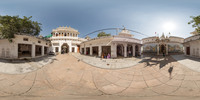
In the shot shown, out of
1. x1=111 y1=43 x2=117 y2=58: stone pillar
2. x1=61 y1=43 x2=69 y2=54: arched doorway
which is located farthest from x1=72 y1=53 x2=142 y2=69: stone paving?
x1=61 y1=43 x2=69 y2=54: arched doorway

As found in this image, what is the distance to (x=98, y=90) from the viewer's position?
17.6 ft

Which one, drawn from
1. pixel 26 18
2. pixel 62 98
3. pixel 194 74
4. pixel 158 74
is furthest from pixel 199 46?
pixel 26 18

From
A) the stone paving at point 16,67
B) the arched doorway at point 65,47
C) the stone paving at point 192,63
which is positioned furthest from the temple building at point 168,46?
the stone paving at point 16,67

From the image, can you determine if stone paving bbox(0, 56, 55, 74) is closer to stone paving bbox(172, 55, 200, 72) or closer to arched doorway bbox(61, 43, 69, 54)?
arched doorway bbox(61, 43, 69, 54)

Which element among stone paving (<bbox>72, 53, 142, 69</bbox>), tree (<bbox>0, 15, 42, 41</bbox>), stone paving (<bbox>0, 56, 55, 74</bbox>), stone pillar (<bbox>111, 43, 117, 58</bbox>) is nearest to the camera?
stone paving (<bbox>0, 56, 55, 74</bbox>)

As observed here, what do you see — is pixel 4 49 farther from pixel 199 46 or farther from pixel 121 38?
pixel 199 46

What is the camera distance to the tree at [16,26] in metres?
10.1

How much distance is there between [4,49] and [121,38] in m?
19.8

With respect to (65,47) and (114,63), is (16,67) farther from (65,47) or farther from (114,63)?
(65,47)

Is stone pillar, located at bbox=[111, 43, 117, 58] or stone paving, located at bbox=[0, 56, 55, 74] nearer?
stone paving, located at bbox=[0, 56, 55, 74]

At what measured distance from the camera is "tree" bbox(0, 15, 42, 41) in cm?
1010

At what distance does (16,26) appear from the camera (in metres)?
12.5

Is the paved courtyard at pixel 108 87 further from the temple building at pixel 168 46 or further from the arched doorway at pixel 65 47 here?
the arched doorway at pixel 65 47

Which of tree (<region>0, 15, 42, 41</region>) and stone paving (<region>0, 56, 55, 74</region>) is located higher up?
tree (<region>0, 15, 42, 41</region>)
